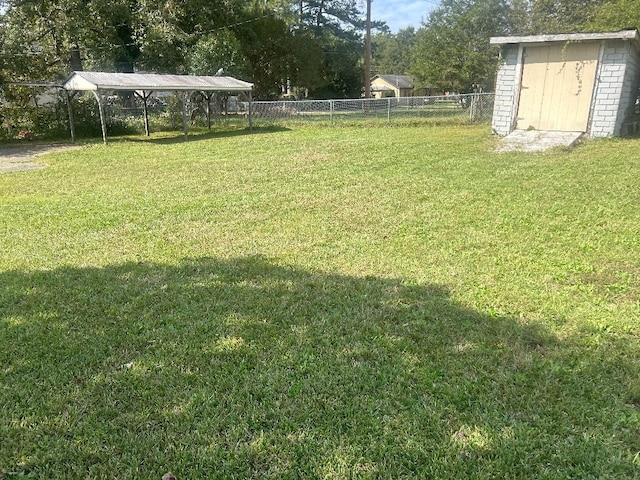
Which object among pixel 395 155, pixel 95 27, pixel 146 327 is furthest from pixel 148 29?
pixel 146 327

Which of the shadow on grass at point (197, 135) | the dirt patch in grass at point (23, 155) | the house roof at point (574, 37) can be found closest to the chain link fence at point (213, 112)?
the shadow on grass at point (197, 135)

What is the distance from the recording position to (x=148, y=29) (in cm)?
2209

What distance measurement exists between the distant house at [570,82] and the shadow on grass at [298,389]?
9.71 metres

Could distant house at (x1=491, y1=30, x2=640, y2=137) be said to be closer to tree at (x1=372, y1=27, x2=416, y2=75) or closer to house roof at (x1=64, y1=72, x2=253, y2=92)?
house roof at (x1=64, y1=72, x2=253, y2=92)

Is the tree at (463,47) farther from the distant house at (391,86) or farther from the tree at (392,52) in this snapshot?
the tree at (392,52)

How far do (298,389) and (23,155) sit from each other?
1342cm

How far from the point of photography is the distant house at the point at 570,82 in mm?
10453

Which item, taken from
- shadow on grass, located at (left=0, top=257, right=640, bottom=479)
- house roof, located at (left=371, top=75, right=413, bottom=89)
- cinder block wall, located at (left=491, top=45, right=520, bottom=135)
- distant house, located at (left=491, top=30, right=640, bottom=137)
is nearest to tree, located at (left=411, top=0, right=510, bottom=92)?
house roof, located at (left=371, top=75, right=413, bottom=89)

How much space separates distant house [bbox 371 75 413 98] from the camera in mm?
59656

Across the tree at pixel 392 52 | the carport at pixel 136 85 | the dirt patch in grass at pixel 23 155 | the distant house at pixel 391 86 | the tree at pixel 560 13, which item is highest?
the tree at pixel 392 52

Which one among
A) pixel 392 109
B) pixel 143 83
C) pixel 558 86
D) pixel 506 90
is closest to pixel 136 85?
pixel 143 83

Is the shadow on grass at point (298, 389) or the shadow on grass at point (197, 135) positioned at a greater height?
the shadow on grass at point (197, 135)

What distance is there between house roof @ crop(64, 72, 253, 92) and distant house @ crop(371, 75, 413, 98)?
145 ft

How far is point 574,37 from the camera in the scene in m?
10.5
